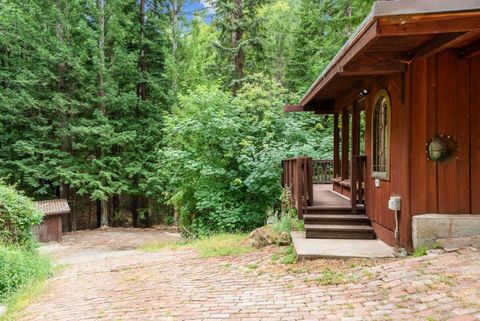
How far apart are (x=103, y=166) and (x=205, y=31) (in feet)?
37.2

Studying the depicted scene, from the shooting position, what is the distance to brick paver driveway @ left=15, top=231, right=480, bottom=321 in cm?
333

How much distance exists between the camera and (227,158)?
11406 mm

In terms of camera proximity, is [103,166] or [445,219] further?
[103,166]

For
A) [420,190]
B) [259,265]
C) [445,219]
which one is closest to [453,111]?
[420,190]

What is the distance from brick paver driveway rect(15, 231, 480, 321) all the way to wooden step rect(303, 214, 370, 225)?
3.66ft

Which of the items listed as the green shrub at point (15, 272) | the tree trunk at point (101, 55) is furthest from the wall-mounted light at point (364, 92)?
the tree trunk at point (101, 55)

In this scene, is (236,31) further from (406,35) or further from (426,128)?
(406,35)

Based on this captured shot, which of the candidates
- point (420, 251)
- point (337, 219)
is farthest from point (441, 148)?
point (337, 219)

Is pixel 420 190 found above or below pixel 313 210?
above

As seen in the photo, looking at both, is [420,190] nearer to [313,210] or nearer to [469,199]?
[469,199]

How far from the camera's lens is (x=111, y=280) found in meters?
5.82

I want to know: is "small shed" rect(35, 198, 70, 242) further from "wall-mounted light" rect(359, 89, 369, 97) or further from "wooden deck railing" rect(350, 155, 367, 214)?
"wall-mounted light" rect(359, 89, 369, 97)

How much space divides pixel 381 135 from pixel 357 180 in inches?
41.0

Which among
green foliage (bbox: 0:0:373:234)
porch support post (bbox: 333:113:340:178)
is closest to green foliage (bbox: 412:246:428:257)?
porch support post (bbox: 333:113:340:178)
